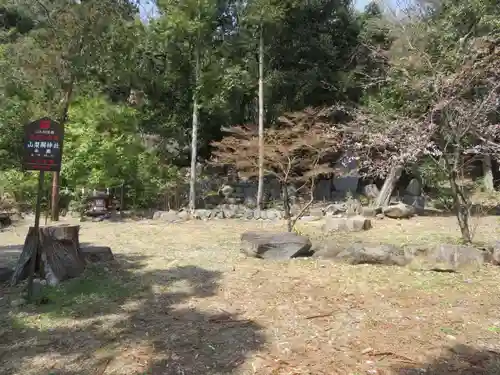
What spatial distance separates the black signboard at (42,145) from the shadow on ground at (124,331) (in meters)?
1.23

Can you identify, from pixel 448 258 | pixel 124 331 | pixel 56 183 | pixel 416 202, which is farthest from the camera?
pixel 416 202

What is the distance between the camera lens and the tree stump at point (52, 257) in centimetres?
407

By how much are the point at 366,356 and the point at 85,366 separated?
1.85m

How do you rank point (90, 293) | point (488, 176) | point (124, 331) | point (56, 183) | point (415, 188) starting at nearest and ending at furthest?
point (124, 331)
point (90, 293)
point (56, 183)
point (488, 176)
point (415, 188)

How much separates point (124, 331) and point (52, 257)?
161 centimetres

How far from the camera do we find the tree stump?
4.07 m

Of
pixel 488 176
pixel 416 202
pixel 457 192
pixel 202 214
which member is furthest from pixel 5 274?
pixel 488 176

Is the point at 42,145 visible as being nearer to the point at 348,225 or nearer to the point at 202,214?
the point at 348,225

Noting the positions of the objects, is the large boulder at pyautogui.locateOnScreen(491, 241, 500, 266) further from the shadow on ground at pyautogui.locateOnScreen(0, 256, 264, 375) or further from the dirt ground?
the shadow on ground at pyautogui.locateOnScreen(0, 256, 264, 375)

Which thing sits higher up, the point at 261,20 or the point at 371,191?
the point at 261,20

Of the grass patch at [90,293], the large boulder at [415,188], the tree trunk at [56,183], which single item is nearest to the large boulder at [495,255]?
the grass patch at [90,293]

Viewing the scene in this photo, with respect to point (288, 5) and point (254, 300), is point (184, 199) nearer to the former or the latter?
point (288, 5)

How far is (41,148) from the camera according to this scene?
358 cm

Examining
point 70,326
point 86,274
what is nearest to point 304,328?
point 70,326
